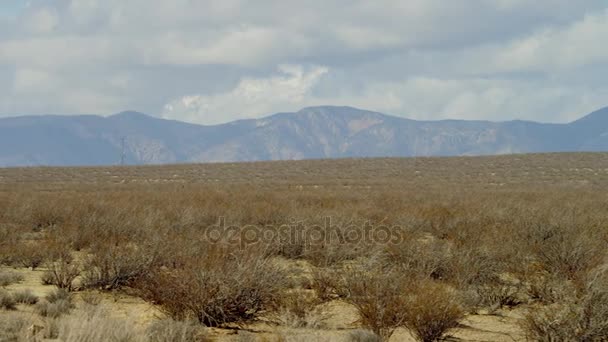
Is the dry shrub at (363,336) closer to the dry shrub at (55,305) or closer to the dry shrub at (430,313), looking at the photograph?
the dry shrub at (430,313)

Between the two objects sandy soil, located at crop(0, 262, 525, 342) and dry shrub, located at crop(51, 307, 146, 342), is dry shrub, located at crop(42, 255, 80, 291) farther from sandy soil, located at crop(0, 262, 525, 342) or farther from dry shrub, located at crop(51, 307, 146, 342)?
dry shrub, located at crop(51, 307, 146, 342)

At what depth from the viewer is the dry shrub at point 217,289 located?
6773 millimetres

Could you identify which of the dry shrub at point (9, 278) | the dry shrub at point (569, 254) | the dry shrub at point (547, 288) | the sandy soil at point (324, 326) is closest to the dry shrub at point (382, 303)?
the sandy soil at point (324, 326)

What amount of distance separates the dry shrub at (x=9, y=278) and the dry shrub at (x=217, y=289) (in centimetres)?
307

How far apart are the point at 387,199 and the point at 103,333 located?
18.5m

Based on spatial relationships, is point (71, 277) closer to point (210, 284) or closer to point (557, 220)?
point (210, 284)

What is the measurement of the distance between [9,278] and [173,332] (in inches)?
186

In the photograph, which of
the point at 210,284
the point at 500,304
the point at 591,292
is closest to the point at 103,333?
the point at 210,284

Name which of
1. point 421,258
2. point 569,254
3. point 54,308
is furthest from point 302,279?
point 569,254

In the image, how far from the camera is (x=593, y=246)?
979 centimetres

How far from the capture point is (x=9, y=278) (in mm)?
9062

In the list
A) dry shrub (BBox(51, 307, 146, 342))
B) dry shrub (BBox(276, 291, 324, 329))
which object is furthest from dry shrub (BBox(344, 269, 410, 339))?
dry shrub (BBox(51, 307, 146, 342))

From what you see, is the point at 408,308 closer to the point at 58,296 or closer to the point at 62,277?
the point at 58,296

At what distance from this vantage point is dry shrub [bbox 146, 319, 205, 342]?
18.6 feet
